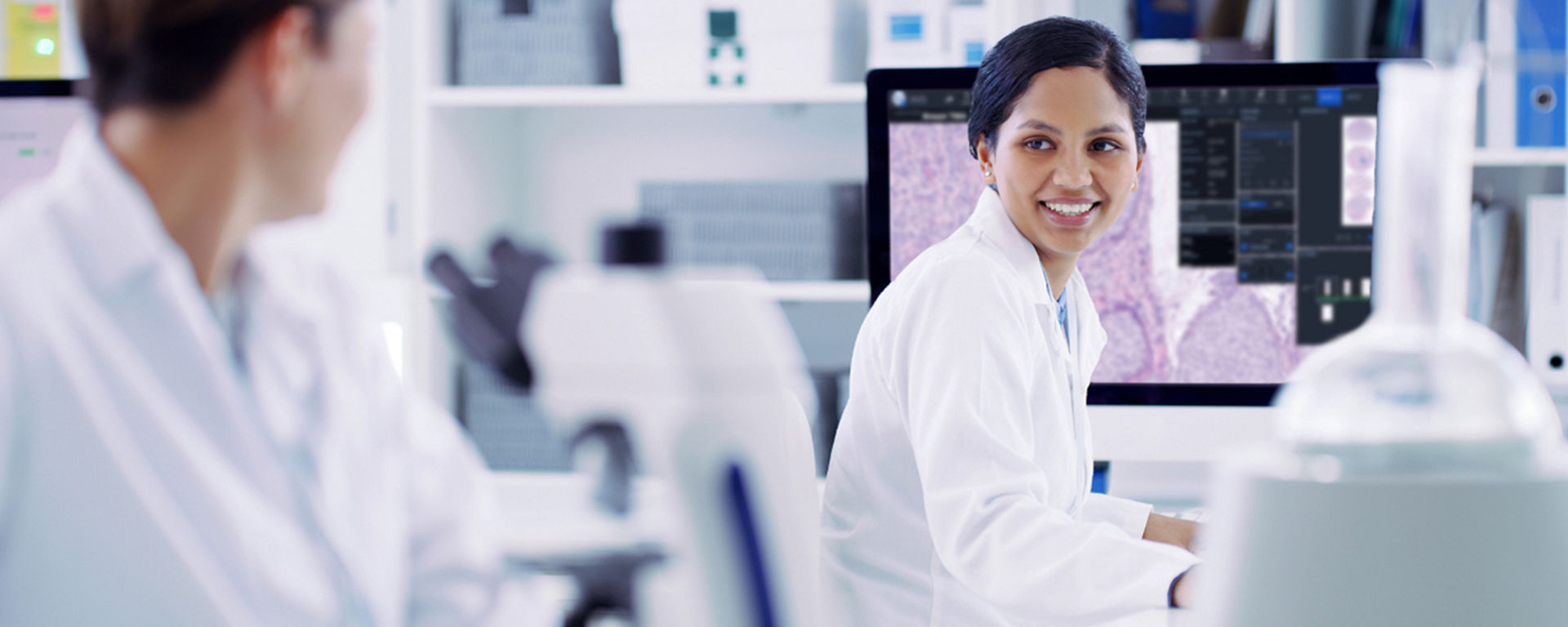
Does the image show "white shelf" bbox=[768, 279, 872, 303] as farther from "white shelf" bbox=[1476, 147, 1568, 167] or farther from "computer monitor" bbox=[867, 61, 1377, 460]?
"white shelf" bbox=[1476, 147, 1568, 167]

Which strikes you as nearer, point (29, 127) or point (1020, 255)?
point (1020, 255)

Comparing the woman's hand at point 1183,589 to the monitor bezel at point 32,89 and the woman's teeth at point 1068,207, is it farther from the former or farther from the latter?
the monitor bezel at point 32,89

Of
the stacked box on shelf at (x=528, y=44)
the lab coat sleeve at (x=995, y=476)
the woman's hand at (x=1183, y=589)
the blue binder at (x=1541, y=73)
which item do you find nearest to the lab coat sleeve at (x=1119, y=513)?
the lab coat sleeve at (x=995, y=476)

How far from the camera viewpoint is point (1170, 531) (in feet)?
3.72

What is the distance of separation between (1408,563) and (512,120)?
2337 millimetres

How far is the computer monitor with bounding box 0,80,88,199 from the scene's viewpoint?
1.37 metres

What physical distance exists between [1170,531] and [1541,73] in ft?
3.94

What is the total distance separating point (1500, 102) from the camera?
1808mm

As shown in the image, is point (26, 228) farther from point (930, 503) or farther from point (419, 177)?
point (419, 177)

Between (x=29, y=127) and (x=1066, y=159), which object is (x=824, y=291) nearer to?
(x=1066, y=159)

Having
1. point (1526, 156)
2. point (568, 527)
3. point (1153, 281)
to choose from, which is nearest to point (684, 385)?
point (568, 527)

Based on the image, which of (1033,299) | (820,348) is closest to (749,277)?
(1033,299)

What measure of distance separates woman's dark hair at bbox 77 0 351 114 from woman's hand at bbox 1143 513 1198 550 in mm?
1010

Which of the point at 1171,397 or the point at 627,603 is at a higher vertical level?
the point at 627,603
